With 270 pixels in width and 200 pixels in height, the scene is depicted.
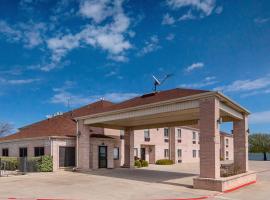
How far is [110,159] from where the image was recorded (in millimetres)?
32188

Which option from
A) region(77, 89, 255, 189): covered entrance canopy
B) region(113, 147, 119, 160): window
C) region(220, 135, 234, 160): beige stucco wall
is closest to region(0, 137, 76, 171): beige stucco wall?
region(77, 89, 255, 189): covered entrance canopy

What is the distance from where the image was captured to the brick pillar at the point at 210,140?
17938 mm

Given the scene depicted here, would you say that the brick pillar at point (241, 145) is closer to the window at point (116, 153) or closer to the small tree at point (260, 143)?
the window at point (116, 153)

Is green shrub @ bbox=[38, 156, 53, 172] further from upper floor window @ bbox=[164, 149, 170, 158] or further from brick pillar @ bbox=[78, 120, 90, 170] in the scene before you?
upper floor window @ bbox=[164, 149, 170, 158]

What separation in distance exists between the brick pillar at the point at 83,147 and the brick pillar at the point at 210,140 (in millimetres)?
12357

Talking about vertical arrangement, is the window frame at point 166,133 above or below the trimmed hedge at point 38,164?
above

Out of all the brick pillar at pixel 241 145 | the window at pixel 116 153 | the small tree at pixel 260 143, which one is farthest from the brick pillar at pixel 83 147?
the small tree at pixel 260 143

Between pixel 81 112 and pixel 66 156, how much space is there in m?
7.81

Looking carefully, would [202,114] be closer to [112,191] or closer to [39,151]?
[112,191]

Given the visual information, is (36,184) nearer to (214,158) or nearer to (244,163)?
(214,158)

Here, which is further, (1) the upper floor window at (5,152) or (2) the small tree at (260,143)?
(2) the small tree at (260,143)

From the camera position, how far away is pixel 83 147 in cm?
2820

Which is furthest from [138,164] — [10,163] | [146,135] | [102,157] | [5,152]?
[5,152]

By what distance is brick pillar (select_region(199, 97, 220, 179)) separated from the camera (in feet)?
58.9
